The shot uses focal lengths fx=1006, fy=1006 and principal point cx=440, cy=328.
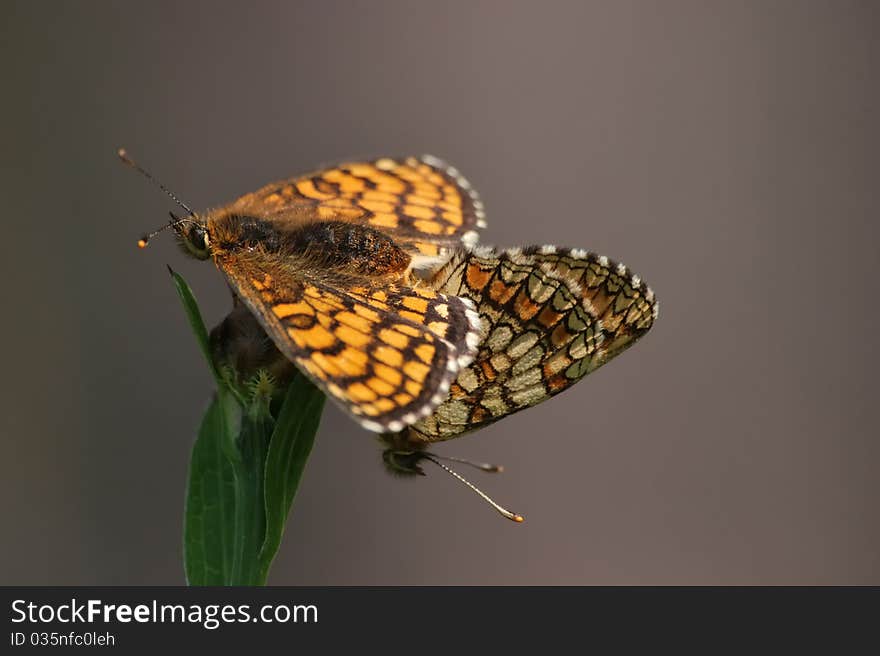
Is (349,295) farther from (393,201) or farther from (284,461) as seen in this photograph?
(393,201)

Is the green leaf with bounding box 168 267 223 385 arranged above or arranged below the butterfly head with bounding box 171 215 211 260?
below

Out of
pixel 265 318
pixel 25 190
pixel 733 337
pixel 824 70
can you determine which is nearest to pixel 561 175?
pixel 733 337

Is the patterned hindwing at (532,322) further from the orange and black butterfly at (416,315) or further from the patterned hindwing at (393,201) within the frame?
the patterned hindwing at (393,201)

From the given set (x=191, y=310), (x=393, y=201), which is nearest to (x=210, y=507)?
(x=191, y=310)

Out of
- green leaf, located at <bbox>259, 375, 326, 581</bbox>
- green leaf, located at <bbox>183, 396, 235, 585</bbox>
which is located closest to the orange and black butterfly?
green leaf, located at <bbox>259, 375, 326, 581</bbox>

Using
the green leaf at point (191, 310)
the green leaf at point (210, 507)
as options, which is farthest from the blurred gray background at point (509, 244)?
the green leaf at point (191, 310)

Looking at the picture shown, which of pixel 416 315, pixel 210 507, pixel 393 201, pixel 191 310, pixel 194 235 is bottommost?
pixel 210 507

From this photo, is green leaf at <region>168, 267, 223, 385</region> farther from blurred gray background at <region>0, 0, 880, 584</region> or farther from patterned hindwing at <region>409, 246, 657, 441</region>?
blurred gray background at <region>0, 0, 880, 584</region>
